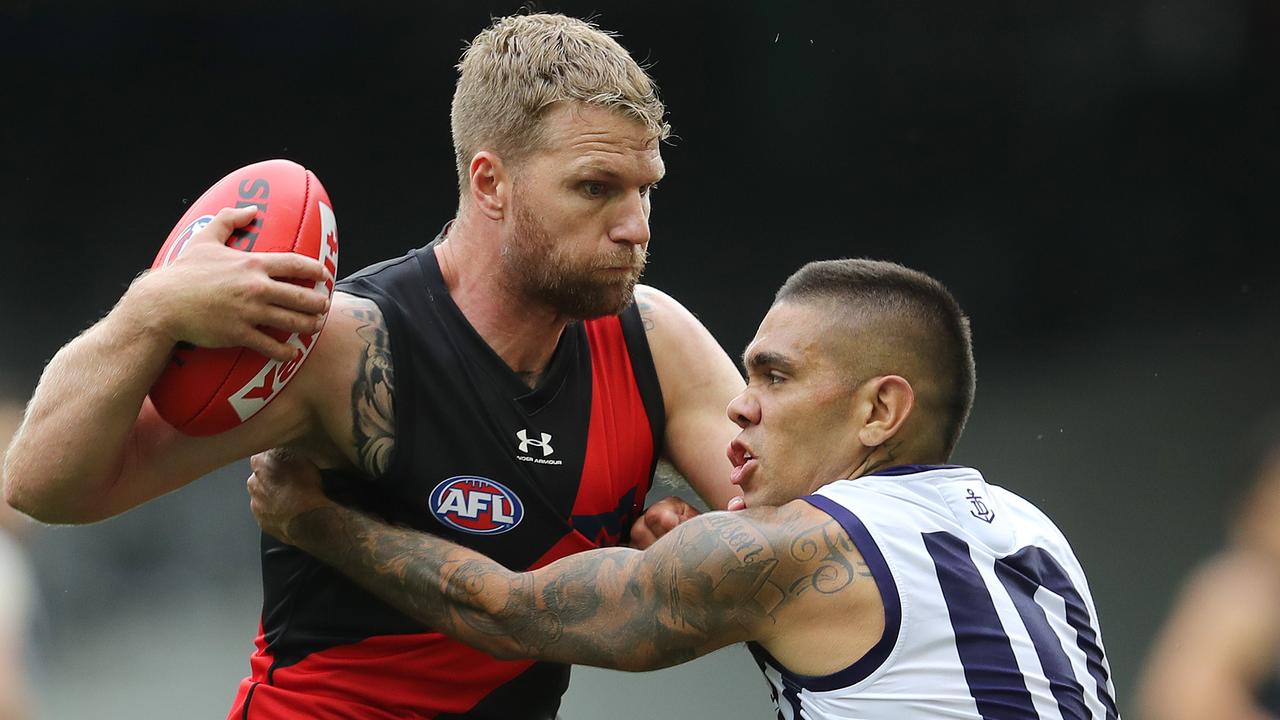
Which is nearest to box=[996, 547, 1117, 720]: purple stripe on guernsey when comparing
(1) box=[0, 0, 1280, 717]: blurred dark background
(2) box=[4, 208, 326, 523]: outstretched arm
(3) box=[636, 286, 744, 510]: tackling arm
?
(3) box=[636, 286, 744, 510]: tackling arm

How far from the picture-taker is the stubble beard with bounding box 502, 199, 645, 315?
10.1ft

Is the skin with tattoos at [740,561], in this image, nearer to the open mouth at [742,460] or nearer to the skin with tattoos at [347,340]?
the open mouth at [742,460]

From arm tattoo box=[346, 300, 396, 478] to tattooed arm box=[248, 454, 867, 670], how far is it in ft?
0.49

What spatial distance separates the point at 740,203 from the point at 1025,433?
1741 millimetres

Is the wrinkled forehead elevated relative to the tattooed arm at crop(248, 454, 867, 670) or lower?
elevated

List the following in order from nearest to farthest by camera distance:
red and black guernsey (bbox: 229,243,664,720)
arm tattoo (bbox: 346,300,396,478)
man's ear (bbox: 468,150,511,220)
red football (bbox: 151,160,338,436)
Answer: red football (bbox: 151,160,338,436) < arm tattoo (bbox: 346,300,396,478) < red and black guernsey (bbox: 229,243,664,720) < man's ear (bbox: 468,150,511,220)

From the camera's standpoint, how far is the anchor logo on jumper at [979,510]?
2.54m

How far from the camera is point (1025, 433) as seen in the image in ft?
21.2

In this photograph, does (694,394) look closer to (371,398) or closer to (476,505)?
(476,505)

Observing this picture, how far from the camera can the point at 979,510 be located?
8.39 feet

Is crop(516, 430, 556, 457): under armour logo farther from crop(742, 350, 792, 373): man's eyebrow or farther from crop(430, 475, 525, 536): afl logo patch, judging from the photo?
crop(742, 350, 792, 373): man's eyebrow

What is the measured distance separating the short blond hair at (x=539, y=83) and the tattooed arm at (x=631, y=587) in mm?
937

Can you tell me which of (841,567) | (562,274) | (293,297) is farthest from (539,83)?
(841,567)

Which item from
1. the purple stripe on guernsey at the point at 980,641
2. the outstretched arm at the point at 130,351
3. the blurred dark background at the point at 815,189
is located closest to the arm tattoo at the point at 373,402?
the outstretched arm at the point at 130,351
